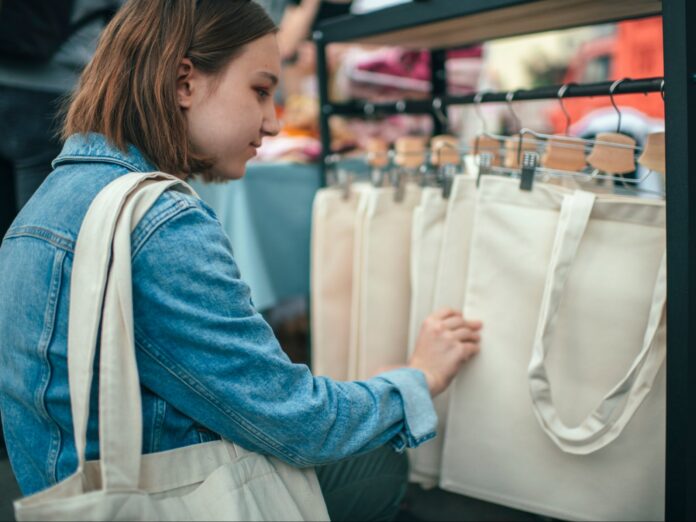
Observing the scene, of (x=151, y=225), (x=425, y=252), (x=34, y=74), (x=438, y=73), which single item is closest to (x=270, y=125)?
(x=151, y=225)

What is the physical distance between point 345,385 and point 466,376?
35cm

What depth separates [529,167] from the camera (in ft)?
3.26

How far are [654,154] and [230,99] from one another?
0.62 meters

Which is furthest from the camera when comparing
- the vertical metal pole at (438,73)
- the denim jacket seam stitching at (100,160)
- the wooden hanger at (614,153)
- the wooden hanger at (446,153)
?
the vertical metal pole at (438,73)

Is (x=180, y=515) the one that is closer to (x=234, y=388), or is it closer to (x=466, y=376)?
(x=234, y=388)

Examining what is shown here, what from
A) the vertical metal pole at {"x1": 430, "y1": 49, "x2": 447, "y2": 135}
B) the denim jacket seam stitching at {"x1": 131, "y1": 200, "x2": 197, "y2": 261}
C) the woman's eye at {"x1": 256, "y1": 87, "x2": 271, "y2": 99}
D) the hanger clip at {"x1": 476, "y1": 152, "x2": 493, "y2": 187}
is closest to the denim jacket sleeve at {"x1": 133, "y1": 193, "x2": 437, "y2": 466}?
the denim jacket seam stitching at {"x1": 131, "y1": 200, "x2": 197, "y2": 261}

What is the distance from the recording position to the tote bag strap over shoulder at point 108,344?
25.2 inches

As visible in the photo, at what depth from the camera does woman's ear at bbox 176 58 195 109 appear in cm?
80

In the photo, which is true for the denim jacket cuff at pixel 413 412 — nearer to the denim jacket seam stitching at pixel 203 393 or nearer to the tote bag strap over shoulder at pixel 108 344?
the denim jacket seam stitching at pixel 203 393

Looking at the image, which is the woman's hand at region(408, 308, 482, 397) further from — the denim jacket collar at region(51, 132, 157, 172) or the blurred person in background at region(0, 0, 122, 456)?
the blurred person in background at region(0, 0, 122, 456)

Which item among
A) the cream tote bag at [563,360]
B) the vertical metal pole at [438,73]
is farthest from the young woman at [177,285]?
the vertical metal pole at [438,73]

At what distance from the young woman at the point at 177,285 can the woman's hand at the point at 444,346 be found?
10cm

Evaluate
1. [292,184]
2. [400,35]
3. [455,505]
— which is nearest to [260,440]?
[455,505]

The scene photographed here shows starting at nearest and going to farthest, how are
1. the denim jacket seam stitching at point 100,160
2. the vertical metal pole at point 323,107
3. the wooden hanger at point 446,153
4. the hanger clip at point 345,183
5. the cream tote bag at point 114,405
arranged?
1. the cream tote bag at point 114,405
2. the denim jacket seam stitching at point 100,160
3. the wooden hanger at point 446,153
4. the hanger clip at point 345,183
5. the vertical metal pole at point 323,107
